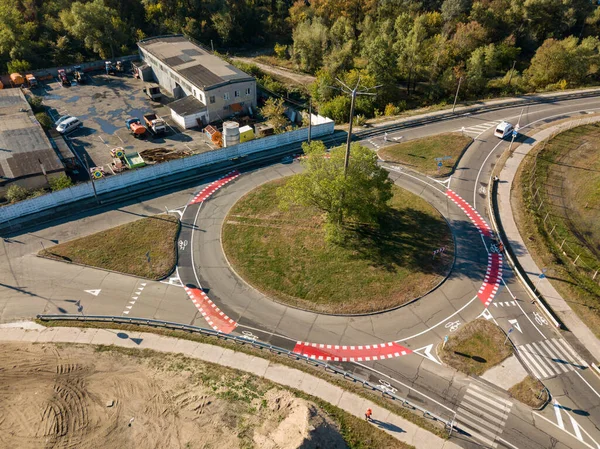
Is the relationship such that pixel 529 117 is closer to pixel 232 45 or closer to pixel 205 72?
pixel 205 72

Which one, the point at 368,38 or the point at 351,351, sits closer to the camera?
the point at 351,351

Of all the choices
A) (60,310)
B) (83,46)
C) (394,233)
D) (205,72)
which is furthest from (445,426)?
(83,46)

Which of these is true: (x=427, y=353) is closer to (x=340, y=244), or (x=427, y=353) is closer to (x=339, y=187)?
(x=340, y=244)

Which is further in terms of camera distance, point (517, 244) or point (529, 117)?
point (529, 117)

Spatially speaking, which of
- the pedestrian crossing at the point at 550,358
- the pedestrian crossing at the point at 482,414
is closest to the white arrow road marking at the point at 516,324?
the pedestrian crossing at the point at 550,358

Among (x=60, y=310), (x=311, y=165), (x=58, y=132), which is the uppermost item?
(x=311, y=165)

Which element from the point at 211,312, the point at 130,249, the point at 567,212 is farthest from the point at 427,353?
the point at 130,249

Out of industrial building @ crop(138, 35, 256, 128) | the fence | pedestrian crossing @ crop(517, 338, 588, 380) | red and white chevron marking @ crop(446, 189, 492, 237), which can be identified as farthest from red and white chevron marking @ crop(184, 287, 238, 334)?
industrial building @ crop(138, 35, 256, 128)
